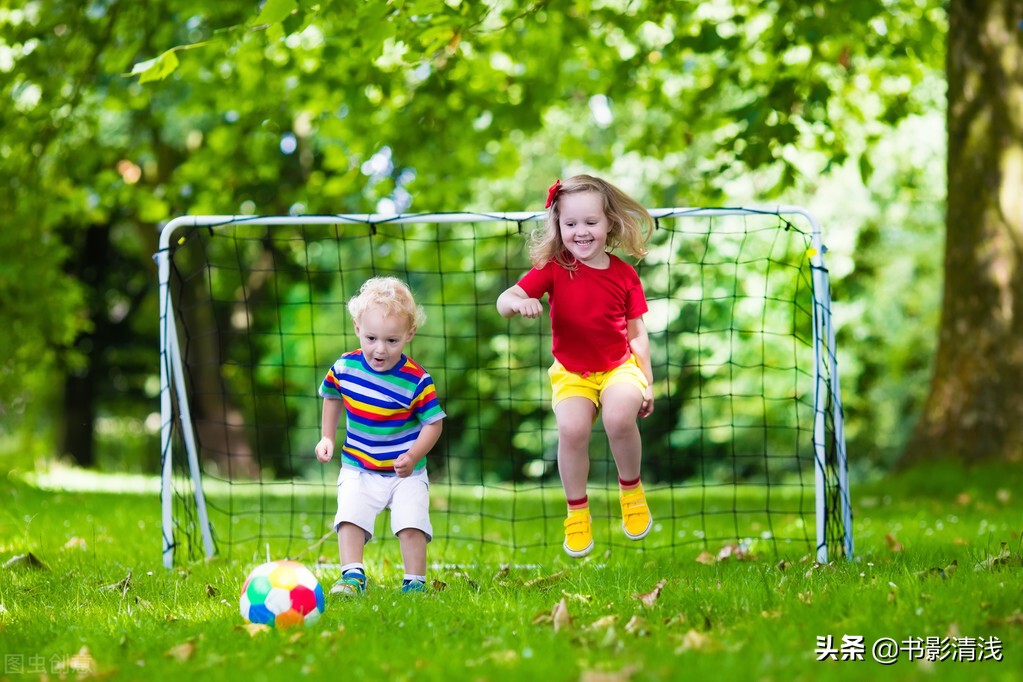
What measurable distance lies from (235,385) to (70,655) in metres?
18.5

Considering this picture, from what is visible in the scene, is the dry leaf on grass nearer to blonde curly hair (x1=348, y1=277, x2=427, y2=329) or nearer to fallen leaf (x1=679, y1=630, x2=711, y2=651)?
fallen leaf (x1=679, y1=630, x2=711, y2=651)

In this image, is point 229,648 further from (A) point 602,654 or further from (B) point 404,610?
(A) point 602,654

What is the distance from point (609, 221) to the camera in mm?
4867

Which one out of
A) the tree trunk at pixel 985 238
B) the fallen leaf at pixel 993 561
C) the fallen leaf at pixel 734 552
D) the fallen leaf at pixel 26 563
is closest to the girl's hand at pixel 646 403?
the fallen leaf at pixel 734 552

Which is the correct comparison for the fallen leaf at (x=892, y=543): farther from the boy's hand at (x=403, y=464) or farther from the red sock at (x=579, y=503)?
the boy's hand at (x=403, y=464)

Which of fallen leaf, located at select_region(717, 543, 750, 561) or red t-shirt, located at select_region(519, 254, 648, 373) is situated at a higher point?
red t-shirt, located at select_region(519, 254, 648, 373)

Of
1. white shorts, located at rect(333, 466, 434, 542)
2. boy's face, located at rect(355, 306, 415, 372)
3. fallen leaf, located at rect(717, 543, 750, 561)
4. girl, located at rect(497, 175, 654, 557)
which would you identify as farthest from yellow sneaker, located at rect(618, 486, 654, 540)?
boy's face, located at rect(355, 306, 415, 372)

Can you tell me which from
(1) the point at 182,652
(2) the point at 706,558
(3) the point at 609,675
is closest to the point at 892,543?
(2) the point at 706,558

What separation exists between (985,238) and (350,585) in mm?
6108

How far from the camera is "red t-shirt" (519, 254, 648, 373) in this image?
15.7 ft

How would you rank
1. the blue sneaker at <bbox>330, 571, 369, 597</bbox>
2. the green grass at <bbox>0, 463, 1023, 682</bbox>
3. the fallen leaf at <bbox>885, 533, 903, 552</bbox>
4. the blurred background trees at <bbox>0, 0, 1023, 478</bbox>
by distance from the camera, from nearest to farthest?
the green grass at <bbox>0, 463, 1023, 682</bbox> → the blue sneaker at <bbox>330, 571, 369, 597</bbox> → the fallen leaf at <bbox>885, 533, 903, 552</bbox> → the blurred background trees at <bbox>0, 0, 1023, 478</bbox>

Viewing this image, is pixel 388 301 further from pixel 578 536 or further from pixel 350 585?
pixel 578 536

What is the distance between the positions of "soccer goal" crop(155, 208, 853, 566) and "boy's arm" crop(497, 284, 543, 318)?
829mm

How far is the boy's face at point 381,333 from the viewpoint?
459 cm
